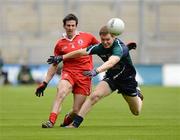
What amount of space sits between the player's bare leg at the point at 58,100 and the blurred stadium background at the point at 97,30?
79.5 ft

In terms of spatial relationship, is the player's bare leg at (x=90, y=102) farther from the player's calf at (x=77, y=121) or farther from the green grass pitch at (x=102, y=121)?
the green grass pitch at (x=102, y=121)

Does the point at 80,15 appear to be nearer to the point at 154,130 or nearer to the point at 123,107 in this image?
the point at 123,107

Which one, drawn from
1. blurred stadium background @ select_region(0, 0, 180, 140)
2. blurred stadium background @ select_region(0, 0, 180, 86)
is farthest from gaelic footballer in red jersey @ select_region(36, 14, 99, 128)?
blurred stadium background @ select_region(0, 0, 180, 86)

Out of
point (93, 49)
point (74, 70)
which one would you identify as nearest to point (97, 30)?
point (74, 70)

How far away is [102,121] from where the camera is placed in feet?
58.1

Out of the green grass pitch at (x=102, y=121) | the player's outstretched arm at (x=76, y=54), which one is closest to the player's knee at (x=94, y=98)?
the green grass pitch at (x=102, y=121)

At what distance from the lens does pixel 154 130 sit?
14828 mm

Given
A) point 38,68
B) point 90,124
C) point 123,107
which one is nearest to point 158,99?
point 123,107

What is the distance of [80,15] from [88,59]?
24343mm

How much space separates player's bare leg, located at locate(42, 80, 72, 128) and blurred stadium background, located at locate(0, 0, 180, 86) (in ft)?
79.5

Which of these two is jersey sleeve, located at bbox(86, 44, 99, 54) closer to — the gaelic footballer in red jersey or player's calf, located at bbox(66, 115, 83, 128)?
the gaelic footballer in red jersey

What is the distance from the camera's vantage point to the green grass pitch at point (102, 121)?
13.6 metres

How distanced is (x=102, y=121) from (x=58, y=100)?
2.52 meters

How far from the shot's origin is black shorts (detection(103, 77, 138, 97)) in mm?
15625
